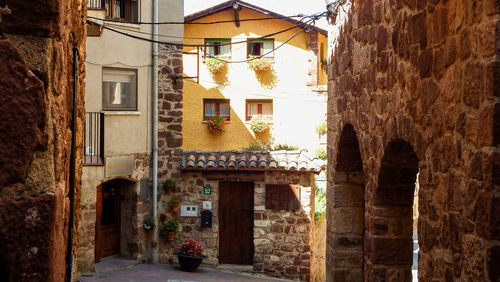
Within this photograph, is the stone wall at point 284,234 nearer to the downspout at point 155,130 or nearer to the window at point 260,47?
the downspout at point 155,130

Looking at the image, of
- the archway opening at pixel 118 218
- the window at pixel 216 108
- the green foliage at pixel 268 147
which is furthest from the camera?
the window at pixel 216 108

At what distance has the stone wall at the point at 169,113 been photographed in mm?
13242

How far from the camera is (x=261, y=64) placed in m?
20.6

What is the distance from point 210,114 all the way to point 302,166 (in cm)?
919

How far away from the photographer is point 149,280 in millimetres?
10828

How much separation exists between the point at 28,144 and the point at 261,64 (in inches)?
770

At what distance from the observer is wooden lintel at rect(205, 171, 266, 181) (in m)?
12.6

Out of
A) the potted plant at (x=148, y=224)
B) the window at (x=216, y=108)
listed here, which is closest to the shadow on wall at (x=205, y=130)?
the window at (x=216, y=108)

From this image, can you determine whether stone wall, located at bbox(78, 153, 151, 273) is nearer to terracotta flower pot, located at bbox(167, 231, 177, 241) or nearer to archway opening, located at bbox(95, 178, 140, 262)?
archway opening, located at bbox(95, 178, 140, 262)

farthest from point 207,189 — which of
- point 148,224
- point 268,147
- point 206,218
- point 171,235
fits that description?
A: point 268,147

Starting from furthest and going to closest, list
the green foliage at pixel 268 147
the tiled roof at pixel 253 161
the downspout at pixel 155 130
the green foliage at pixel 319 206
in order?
1. the green foliage at pixel 268 147
2. the green foliage at pixel 319 206
3. the downspout at pixel 155 130
4. the tiled roof at pixel 253 161

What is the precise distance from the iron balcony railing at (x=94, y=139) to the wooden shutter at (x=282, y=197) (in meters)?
3.42

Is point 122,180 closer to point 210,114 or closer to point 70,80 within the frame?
point 210,114

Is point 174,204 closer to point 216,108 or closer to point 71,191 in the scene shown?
point 216,108
